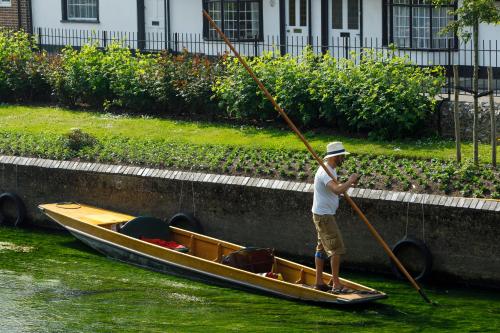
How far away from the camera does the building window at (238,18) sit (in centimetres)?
3481

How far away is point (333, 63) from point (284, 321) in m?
9.04

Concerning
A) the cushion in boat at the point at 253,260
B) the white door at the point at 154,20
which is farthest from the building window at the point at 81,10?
the cushion in boat at the point at 253,260

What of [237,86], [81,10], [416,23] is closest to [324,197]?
[237,86]

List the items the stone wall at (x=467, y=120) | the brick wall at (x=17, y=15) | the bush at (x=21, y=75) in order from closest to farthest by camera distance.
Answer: the stone wall at (x=467, y=120), the bush at (x=21, y=75), the brick wall at (x=17, y=15)

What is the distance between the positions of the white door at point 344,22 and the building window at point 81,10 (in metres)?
8.93

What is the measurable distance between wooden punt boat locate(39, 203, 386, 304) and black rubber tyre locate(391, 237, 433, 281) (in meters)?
1.56

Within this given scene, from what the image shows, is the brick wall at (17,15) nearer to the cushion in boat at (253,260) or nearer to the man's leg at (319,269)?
the cushion in boat at (253,260)

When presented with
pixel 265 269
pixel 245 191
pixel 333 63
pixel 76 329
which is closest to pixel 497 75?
pixel 333 63

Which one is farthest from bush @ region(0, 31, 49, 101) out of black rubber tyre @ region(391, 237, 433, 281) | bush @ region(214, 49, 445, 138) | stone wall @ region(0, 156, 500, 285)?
black rubber tyre @ region(391, 237, 433, 281)

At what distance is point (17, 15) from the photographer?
129 ft

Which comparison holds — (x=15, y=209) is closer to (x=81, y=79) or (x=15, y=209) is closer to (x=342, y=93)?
(x=81, y=79)

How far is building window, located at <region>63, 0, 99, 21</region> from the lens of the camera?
38312 mm

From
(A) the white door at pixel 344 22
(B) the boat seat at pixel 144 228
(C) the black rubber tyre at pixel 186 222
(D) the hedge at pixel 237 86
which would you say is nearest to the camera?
(B) the boat seat at pixel 144 228

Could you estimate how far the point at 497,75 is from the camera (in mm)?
28203
